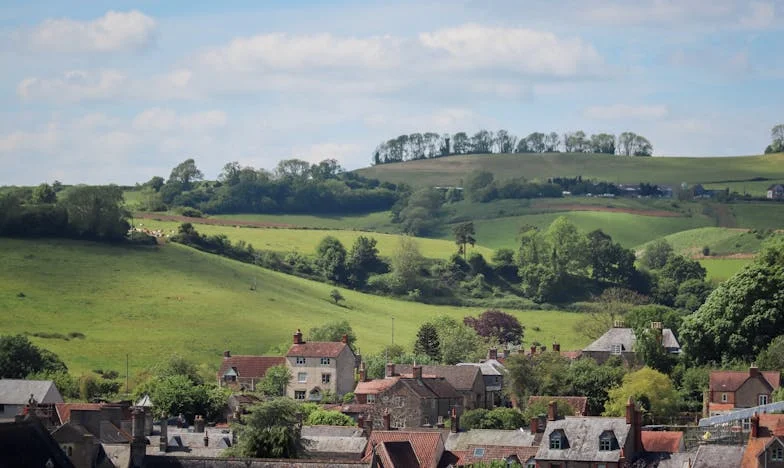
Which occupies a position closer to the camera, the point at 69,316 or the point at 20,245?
the point at 69,316

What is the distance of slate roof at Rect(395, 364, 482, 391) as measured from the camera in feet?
429

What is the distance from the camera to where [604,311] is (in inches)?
7244

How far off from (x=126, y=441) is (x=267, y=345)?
74037 mm

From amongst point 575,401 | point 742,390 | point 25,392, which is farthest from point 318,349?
point 742,390

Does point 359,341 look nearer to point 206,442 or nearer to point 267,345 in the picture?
point 267,345

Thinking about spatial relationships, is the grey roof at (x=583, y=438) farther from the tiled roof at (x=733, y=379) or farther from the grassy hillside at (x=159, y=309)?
the grassy hillside at (x=159, y=309)

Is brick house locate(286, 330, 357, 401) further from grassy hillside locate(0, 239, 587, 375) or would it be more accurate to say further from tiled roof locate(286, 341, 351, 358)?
grassy hillside locate(0, 239, 587, 375)

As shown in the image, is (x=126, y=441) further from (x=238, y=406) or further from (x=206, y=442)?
(x=238, y=406)

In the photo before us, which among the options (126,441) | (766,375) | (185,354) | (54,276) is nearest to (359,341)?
(185,354)

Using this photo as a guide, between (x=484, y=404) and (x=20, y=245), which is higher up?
(x=20, y=245)

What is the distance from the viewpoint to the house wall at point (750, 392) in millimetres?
110625

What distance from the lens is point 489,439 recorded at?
97562mm

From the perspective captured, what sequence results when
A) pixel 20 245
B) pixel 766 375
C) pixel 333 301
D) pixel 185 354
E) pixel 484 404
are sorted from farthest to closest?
pixel 333 301
pixel 20 245
pixel 185 354
pixel 484 404
pixel 766 375

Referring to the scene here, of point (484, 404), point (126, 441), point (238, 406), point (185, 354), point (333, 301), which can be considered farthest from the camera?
point (333, 301)
